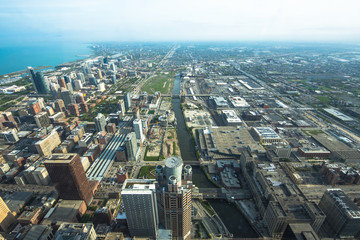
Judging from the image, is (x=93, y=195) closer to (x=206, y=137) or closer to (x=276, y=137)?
(x=206, y=137)

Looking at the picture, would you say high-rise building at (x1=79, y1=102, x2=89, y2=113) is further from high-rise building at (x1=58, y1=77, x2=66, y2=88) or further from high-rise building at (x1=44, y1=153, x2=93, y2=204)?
high-rise building at (x1=44, y1=153, x2=93, y2=204)

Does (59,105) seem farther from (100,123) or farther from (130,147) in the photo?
(130,147)

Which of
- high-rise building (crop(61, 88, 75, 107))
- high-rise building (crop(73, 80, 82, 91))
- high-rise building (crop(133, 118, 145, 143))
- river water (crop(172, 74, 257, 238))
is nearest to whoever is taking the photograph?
river water (crop(172, 74, 257, 238))

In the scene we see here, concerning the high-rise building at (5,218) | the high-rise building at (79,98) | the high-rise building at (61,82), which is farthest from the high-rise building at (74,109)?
the high-rise building at (5,218)

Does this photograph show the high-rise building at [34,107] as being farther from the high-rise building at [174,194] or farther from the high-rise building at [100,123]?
the high-rise building at [174,194]

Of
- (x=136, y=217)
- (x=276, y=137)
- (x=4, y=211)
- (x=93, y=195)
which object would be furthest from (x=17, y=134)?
(x=276, y=137)

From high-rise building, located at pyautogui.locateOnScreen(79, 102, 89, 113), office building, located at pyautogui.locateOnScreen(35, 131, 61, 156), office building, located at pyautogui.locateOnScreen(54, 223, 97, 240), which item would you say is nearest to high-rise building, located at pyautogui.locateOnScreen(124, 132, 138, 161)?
office building, located at pyautogui.locateOnScreen(54, 223, 97, 240)
